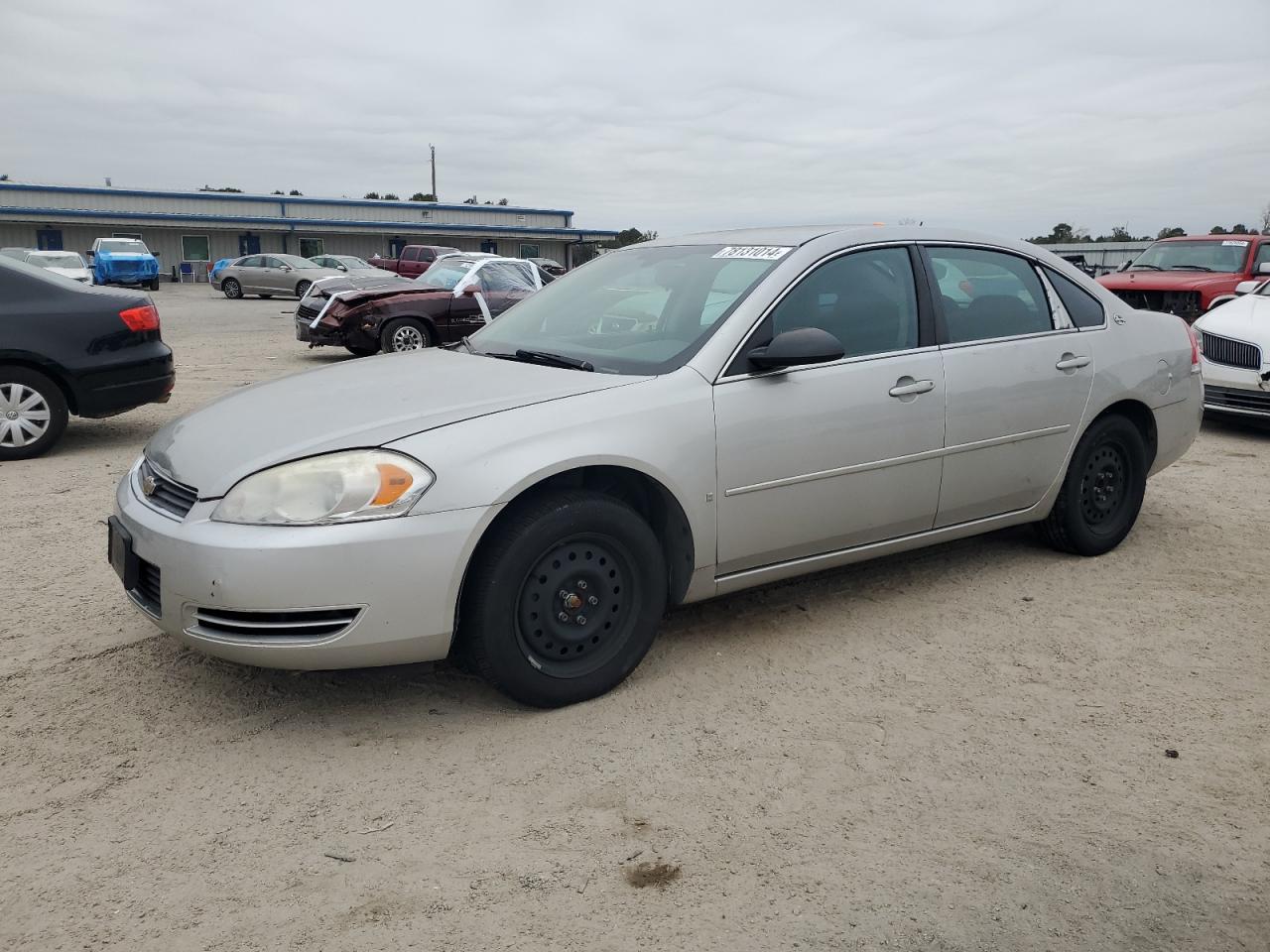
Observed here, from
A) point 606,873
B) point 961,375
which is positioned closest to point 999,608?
point 961,375

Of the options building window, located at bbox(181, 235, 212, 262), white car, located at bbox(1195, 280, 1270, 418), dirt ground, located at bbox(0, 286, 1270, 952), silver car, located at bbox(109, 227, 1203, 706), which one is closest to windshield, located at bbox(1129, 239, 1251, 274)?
white car, located at bbox(1195, 280, 1270, 418)

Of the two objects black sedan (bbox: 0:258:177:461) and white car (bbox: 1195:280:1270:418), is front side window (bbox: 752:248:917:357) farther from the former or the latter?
white car (bbox: 1195:280:1270:418)

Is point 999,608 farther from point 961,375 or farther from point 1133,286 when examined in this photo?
point 1133,286

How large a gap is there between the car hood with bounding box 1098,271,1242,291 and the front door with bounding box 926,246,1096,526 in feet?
27.2

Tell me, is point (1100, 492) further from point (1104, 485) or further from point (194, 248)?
point (194, 248)

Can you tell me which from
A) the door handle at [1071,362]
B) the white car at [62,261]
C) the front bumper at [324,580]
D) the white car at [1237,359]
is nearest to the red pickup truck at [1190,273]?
the white car at [1237,359]

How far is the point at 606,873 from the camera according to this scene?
256cm

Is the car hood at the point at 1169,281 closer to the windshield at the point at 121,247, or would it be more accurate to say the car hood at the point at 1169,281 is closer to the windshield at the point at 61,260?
the windshield at the point at 61,260

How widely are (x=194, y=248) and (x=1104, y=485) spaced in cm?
5279

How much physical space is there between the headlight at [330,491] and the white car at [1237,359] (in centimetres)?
769

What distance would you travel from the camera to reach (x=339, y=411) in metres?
3.46

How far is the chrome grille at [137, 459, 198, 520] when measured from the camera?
10.7 ft

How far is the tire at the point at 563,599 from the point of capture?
3.19 m

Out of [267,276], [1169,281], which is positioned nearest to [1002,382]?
[1169,281]
